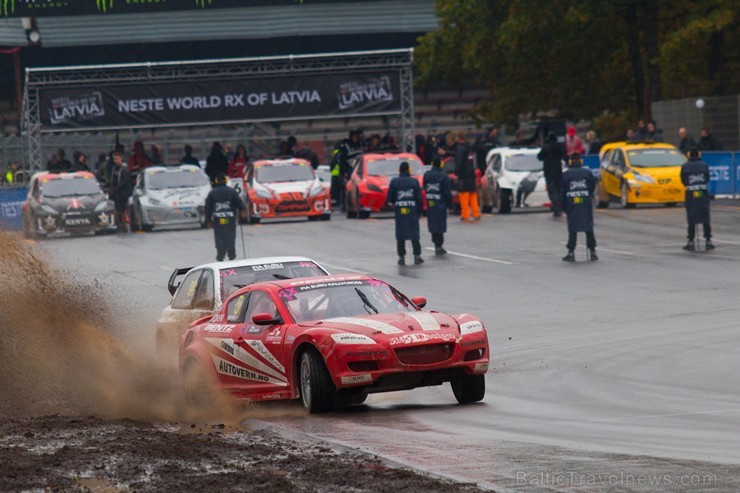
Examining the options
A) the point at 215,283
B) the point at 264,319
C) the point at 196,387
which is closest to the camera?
the point at 264,319

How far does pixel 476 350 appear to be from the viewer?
40.0 feet

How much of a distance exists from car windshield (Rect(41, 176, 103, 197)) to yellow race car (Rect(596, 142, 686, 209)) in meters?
12.6

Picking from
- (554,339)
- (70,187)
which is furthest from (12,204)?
(554,339)

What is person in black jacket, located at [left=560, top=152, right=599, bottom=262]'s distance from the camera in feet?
87.1

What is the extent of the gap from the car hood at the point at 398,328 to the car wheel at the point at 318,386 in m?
0.26

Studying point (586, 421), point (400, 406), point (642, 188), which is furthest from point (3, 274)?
point (642, 188)

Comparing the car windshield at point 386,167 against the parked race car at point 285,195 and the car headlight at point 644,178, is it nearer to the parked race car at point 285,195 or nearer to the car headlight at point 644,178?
the parked race car at point 285,195

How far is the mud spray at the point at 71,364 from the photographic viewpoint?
13.1 meters

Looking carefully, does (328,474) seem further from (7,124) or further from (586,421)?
(7,124)

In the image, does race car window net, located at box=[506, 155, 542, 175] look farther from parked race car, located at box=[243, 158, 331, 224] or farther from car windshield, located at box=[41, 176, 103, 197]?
car windshield, located at box=[41, 176, 103, 197]

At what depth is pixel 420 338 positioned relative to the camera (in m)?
12.0

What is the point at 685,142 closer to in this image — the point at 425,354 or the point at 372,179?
the point at 372,179
